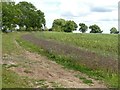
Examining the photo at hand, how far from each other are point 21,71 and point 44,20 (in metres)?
118

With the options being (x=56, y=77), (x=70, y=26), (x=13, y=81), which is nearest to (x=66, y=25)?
(x=70, y=26)

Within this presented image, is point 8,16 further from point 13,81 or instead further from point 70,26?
point 70,26

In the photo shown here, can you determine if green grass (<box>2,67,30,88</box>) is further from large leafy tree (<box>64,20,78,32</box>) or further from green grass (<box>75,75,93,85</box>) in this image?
large leafy tree (<box>64,20,78,32</box>)

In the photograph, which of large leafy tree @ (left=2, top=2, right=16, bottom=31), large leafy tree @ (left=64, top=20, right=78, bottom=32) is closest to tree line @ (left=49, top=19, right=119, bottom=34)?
large leafy tree @ (left=64, top=20, right=78, bottom=32)

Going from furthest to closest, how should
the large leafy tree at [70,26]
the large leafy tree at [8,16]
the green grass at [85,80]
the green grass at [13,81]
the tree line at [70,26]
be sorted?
1. the large leafy tree at [70,26]
2. the tree line at [70,26]
3. the large leafy tree at [8,16]
4. the green grass at [85,80]
5. the green grass at [13,81]

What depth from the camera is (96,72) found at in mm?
16312

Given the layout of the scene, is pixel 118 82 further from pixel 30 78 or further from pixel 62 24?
pixel 62 24

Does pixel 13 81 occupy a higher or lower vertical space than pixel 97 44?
higher

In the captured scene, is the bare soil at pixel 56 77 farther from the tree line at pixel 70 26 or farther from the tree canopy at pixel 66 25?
the tree canopy at pixel 66 25

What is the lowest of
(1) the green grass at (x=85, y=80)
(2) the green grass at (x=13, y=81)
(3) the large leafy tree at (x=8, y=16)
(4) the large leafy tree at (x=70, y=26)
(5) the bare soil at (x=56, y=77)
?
(1) the green grass at (x=85, y=80)

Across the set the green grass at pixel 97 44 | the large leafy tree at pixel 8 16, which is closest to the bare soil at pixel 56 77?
the green grass at pixel 97 44

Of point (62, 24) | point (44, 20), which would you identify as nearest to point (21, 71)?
point (44, 20)

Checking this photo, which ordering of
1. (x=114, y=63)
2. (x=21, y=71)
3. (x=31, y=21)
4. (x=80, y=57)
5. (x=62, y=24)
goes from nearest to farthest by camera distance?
(x=21, y=71), (x=114, y=63), (x=80, y=57), (x=31, y=21), (x=62, y=24)

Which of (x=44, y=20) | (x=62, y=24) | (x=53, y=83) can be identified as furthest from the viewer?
(x=62, y=24)
